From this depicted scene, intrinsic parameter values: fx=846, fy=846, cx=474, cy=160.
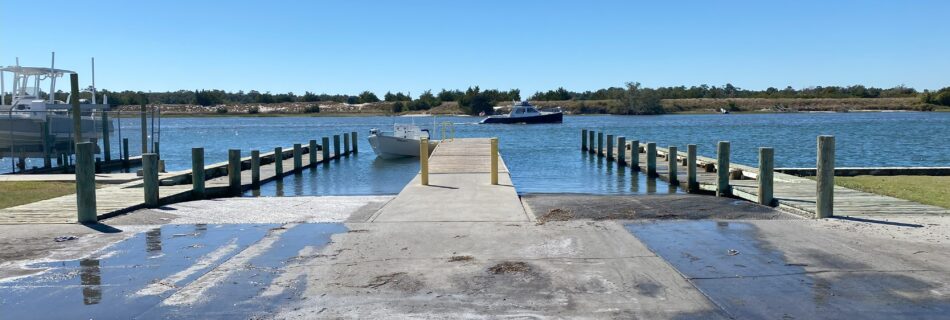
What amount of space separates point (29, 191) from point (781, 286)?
574 inches

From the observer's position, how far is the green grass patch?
14.5 metres

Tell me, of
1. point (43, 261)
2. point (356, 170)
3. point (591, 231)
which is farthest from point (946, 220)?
point (356, 170)

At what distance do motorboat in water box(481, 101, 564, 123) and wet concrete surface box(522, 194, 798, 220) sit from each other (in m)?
78.2

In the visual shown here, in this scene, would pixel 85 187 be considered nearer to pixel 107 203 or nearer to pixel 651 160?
pixel 107 203

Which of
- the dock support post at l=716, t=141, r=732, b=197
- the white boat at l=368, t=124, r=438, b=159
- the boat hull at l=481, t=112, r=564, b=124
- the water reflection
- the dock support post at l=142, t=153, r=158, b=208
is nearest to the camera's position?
the water reflection

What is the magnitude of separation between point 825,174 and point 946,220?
153cm

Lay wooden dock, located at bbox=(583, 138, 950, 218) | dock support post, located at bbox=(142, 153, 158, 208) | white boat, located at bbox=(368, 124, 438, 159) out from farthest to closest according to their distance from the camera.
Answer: white boat, located at bbox=(368, 124, 438, 159)
dock support post, located at bbox=(142, 153, 158, 208)
wooden dock, located at bbox=(583, 138, 950, 218)

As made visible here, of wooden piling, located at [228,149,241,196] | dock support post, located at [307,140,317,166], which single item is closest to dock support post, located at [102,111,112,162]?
dock support post, located at [307,140,317,166]

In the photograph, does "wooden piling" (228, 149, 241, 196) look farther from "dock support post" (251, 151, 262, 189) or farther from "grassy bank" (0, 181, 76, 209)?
"dock support post" (251, 151, 262, 189)

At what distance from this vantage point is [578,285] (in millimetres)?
7289

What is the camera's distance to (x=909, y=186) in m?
17.3

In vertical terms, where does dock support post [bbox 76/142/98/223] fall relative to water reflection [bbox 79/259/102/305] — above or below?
above

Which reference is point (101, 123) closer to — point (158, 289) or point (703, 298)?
point (158, 289)

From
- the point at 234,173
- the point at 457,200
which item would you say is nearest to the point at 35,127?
the point at 234,173
